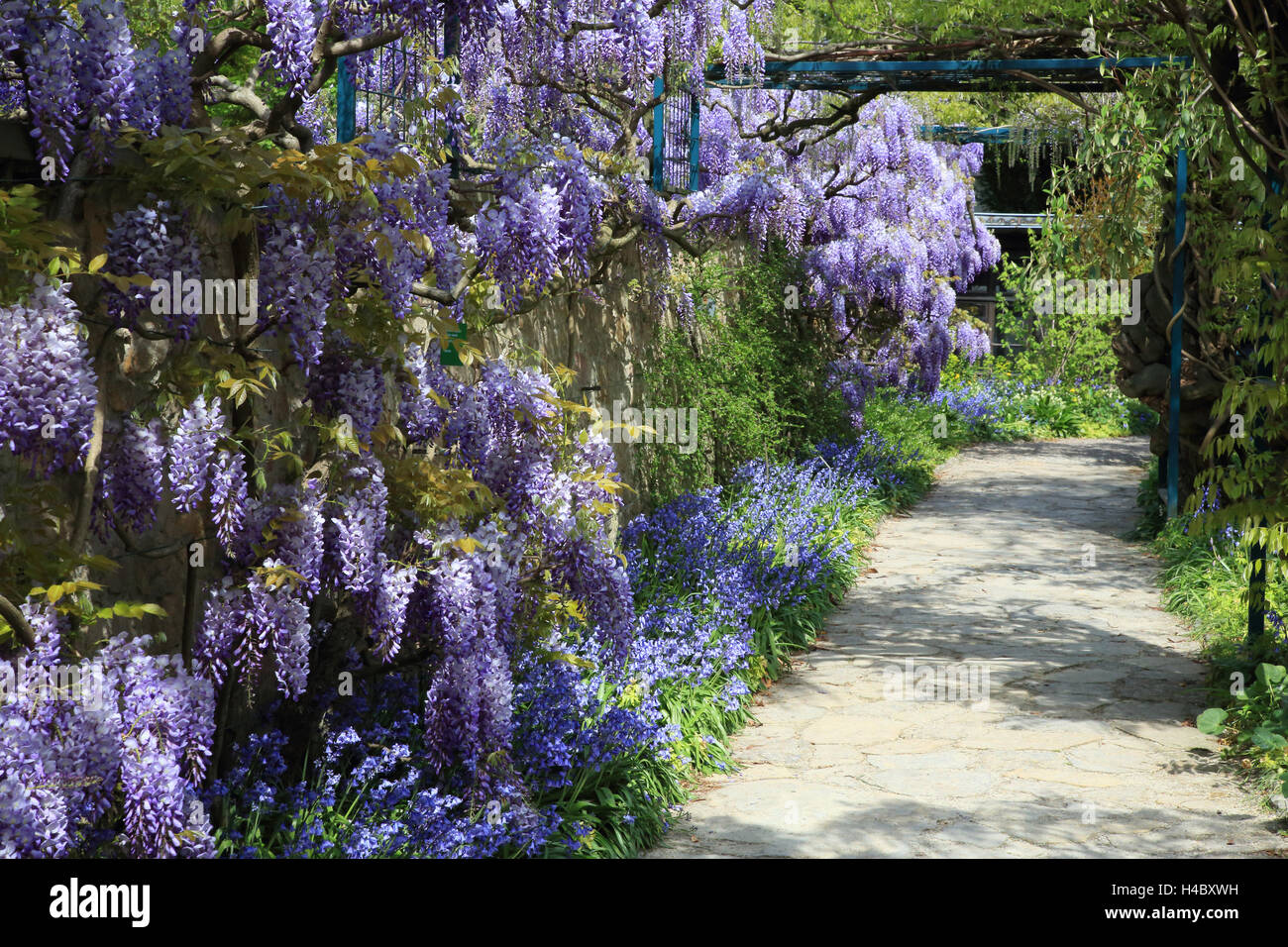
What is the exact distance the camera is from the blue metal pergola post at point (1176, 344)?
7930 mm

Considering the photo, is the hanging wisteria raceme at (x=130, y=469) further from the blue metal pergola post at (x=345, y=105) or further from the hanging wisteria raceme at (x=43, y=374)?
the blue metal pergola post at (x=345, y=105)

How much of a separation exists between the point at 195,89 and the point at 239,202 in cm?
43

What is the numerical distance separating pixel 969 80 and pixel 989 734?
5700 mm

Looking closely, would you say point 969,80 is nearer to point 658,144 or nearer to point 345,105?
point 658,144

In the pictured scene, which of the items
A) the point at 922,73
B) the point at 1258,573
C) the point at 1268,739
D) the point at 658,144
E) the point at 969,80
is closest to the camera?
the point at 1268,739

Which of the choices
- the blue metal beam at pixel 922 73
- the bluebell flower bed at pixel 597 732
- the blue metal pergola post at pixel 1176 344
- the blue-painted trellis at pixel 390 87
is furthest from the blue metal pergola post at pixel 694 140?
the blue-painted trellis at pixel 390 87

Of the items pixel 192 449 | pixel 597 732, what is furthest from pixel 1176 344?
pixel 192 449

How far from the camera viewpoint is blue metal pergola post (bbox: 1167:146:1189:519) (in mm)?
7930

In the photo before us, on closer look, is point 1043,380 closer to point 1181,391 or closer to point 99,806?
point 1181,391

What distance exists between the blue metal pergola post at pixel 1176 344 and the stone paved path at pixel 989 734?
1.88 feet

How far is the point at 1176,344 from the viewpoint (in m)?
8.23

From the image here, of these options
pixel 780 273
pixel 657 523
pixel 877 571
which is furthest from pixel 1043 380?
pixel 657 523

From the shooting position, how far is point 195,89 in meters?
3.20

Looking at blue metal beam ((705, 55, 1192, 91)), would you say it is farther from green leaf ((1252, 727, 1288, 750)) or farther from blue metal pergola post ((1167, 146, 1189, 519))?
green leaf ((1252, 727, 1288, 750))
